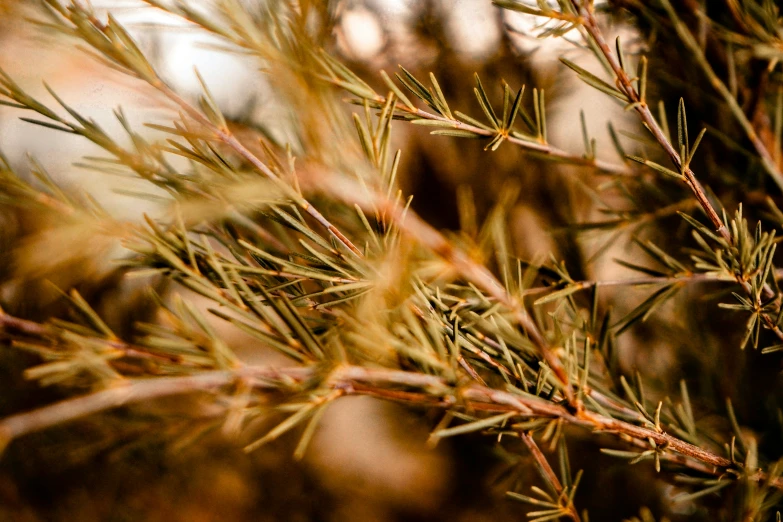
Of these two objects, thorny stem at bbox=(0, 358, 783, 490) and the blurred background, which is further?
the blurred background

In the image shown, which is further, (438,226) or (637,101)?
(438,226)

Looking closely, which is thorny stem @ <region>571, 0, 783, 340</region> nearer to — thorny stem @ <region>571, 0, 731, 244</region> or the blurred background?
thorny stem @ <region>571, 0, 731, 244</region>

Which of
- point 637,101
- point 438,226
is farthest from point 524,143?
point 438,226

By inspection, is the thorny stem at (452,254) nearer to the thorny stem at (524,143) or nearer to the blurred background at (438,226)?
the thorny stem at (524,143)

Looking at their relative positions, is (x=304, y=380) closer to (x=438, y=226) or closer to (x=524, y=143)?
(x=524, y=143)

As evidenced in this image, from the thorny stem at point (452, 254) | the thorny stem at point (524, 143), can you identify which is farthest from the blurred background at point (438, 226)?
the thorny stem at point (452, 254)

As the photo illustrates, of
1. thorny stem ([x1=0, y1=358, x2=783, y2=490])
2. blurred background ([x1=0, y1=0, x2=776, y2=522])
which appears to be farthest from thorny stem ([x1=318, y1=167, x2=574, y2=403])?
blurred background ([x1=0, y1=0, x2=776, y2=522])

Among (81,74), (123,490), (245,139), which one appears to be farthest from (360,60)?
(123,490)

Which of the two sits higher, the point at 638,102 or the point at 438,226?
the point at 638,102

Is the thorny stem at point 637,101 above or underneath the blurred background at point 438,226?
above
